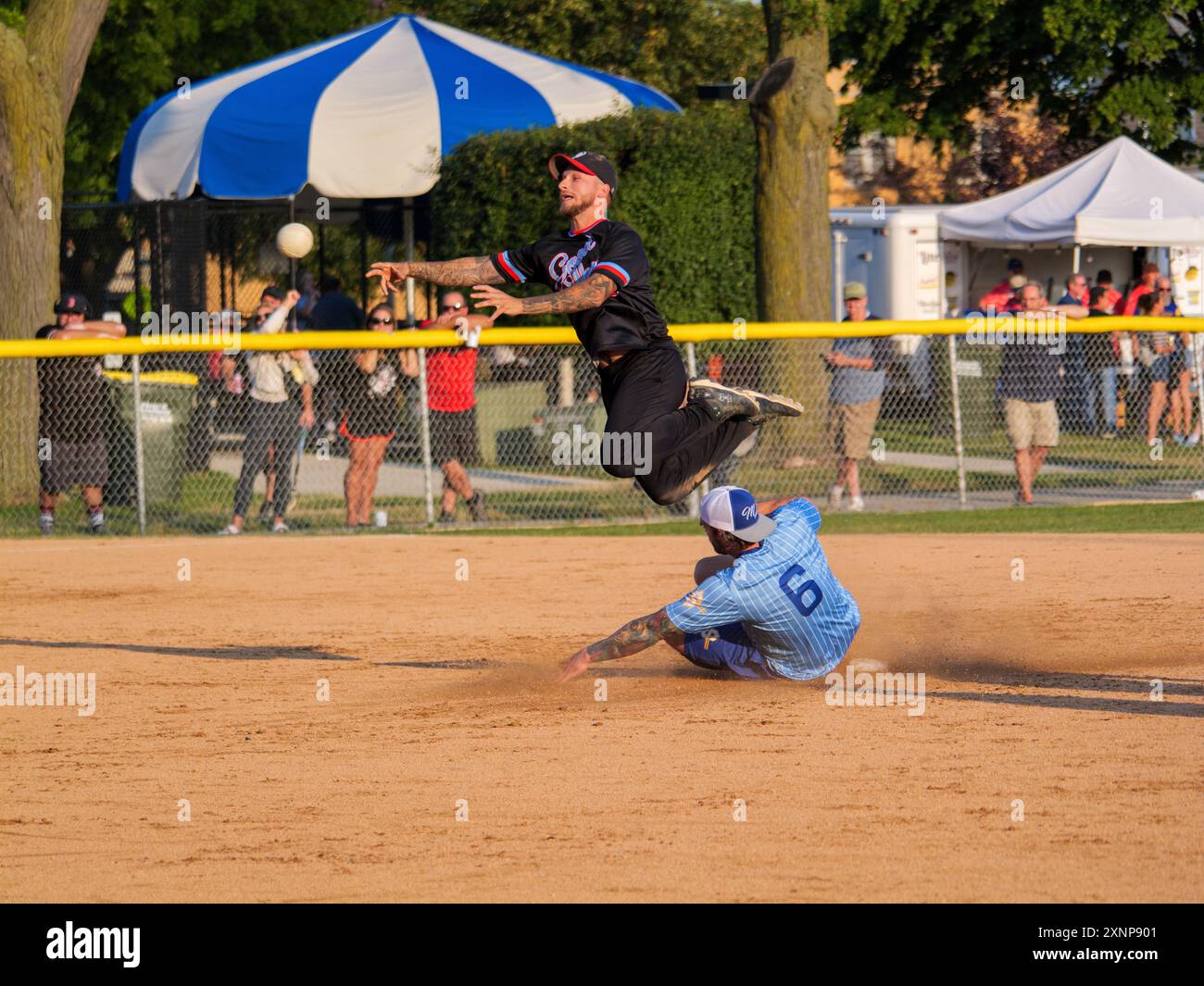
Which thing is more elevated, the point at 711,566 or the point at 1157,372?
the point at 1157,372

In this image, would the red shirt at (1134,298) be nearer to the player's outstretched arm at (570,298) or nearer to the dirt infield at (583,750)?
the dirt infield at (583,750)

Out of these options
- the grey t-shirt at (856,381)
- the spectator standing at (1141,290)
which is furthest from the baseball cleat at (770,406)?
the spectator standing at (1141,290)

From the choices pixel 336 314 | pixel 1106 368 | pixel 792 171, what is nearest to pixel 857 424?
pixel 1106 368

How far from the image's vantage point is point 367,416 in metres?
15.9

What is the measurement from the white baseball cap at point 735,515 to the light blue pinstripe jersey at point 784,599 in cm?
9

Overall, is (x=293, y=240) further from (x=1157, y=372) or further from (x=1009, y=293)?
(x=1009, y=293)

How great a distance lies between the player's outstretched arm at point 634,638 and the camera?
8.51 m

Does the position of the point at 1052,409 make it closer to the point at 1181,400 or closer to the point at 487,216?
the point at 1181,400

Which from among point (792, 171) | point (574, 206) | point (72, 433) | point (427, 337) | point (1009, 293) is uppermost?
point (792, 171)

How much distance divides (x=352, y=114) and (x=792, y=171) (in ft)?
26.0

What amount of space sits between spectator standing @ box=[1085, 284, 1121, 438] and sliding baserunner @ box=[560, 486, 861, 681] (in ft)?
32.2

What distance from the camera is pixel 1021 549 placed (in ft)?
45.7

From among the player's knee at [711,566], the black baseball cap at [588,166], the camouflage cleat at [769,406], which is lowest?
the player's knee at [711,566]

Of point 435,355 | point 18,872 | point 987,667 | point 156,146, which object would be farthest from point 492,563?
point 156,146
